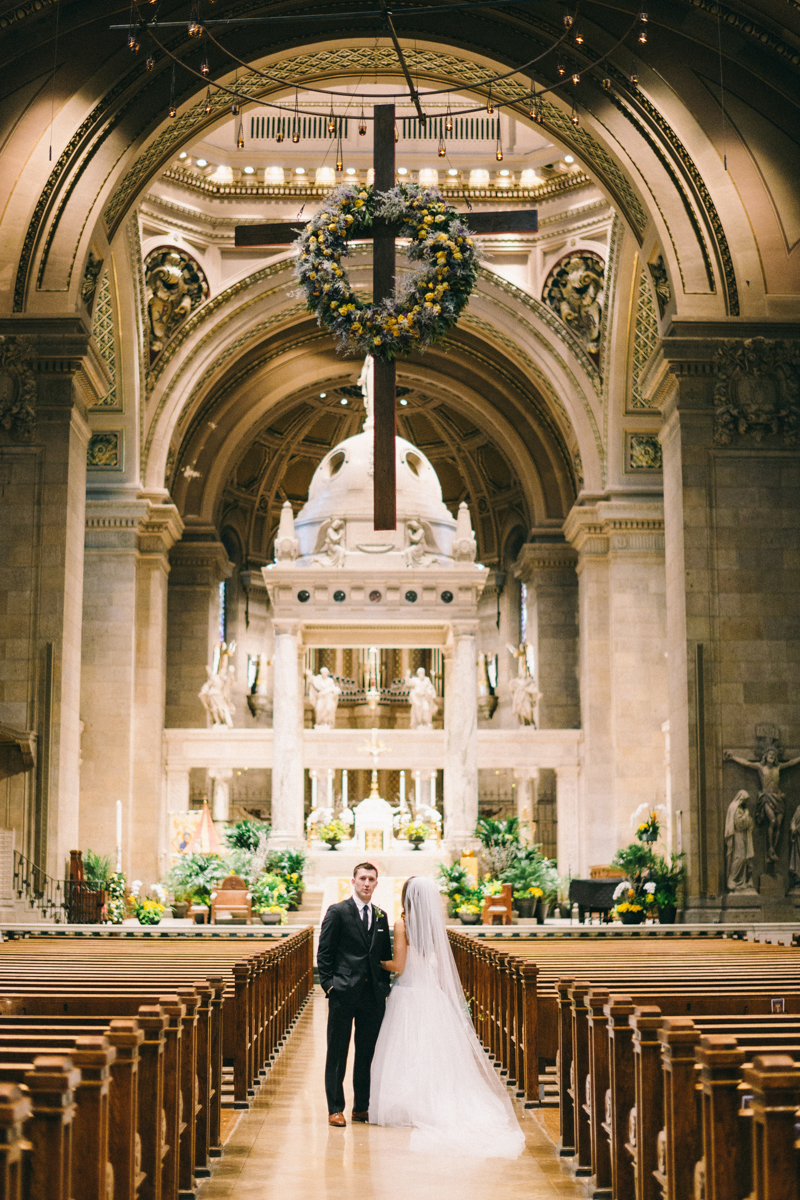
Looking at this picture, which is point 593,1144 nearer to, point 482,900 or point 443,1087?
point 443,1087

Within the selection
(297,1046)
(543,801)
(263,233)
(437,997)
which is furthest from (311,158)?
(437,997)

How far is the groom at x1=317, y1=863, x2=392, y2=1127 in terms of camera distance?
7.94 metres

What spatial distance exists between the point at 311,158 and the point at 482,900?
16455 mm

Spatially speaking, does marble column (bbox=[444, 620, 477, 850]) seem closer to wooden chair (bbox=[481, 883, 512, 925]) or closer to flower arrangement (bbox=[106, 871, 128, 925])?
wooden chair (bbox=[481, 883, 512, 925])

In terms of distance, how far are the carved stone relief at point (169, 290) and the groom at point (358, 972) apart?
22.5m

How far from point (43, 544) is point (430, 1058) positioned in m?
12.7

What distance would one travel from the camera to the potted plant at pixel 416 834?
26219 millimetres

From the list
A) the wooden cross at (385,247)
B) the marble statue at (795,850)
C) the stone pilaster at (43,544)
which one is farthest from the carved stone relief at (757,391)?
the stone pilaster at (43,544)

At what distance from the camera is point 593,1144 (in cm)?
621

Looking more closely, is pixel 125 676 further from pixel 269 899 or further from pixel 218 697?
pixel 269 899

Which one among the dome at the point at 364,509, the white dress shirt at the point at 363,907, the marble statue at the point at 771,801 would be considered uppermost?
the dome at the point at 364,509

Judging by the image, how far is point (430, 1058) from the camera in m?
7.67

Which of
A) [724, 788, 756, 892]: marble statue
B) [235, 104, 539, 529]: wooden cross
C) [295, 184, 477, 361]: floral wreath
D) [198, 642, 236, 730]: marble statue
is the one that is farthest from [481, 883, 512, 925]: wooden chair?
[198, 642, 236, 730]: marble statue

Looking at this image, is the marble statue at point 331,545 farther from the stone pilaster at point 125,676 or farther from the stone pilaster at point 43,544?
the stone pilaster at point 43,544
